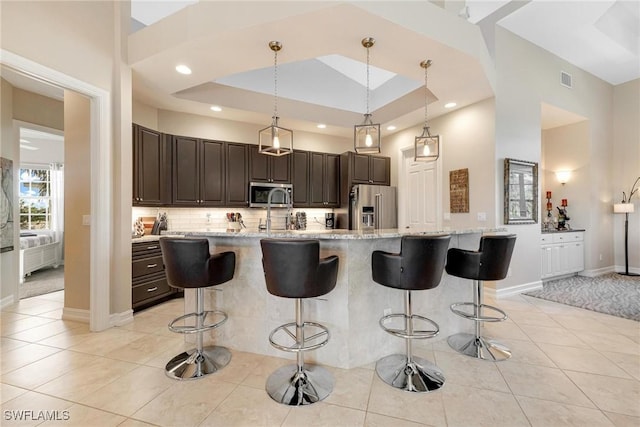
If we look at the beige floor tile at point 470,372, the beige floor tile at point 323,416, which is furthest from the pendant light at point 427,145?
the beige floor tile at point 323,416

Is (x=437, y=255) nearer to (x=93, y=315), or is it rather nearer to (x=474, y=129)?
(x=474, y=129)

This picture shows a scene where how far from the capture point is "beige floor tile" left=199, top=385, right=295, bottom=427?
1.60 meters

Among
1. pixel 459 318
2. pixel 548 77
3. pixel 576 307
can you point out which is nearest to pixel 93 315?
pixel 459 318

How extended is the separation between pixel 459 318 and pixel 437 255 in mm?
1286

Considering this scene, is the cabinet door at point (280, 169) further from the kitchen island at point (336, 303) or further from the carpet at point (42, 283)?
the carpet at point (42, 283)

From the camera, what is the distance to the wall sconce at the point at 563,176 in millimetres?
5430

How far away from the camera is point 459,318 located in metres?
2.75

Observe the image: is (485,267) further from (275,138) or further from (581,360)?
(275,138)

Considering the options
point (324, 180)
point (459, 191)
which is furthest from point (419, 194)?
point (324, 180)

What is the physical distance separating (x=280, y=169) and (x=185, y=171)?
1.58m

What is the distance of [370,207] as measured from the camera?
5223 millimetres

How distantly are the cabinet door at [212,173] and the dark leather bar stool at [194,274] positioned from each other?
8.17 ft

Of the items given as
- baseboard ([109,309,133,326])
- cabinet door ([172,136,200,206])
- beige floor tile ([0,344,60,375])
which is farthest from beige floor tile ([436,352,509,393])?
cabinet door ([172,136,200,206])

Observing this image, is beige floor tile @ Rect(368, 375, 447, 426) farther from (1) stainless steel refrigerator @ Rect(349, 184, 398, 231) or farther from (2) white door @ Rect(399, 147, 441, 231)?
(1) stainless steel refrigerator @ Rect(349, 184, 398, 231)
